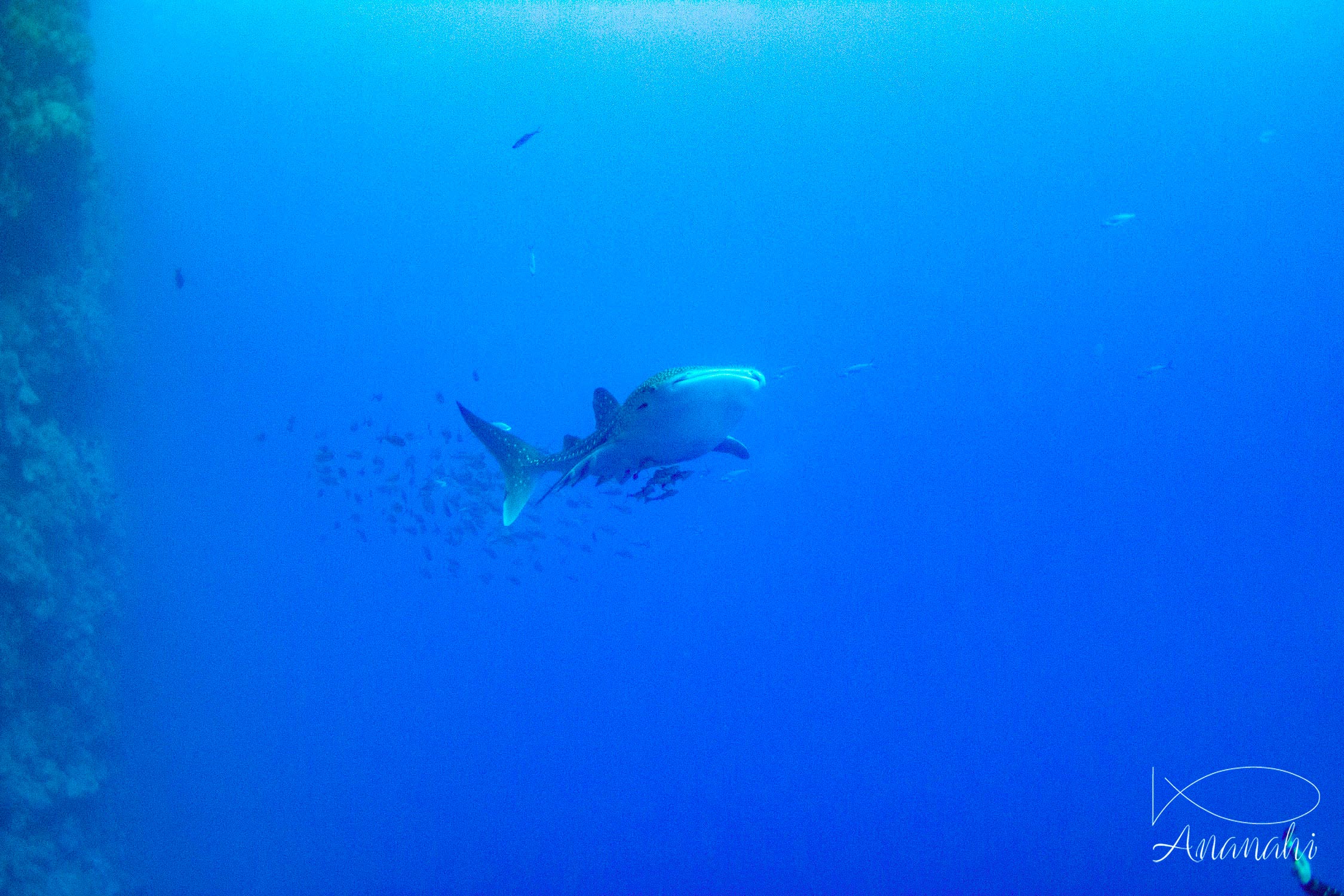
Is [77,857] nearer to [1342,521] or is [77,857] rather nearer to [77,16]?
[77,16]

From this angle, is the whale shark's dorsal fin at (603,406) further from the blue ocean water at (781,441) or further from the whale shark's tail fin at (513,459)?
the blue ocean water at (781,441)

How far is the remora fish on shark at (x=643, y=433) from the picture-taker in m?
3.21

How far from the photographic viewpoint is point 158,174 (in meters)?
17.6

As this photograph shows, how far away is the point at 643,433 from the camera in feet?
11.4

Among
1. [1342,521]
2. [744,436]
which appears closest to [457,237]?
[744,436]

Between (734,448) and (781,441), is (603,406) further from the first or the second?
(781,441)

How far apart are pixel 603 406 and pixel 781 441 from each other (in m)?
19.2

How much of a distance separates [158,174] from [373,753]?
16212mm

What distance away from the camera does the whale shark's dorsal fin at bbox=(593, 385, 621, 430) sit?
153 inches

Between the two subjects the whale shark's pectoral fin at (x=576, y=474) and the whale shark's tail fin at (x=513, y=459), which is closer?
the whale shark's pectoral fin at (x=576, y=474)
